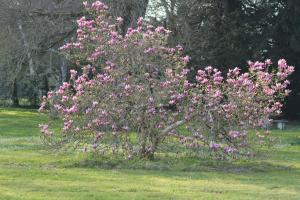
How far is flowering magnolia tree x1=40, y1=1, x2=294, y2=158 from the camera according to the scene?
14.8 m

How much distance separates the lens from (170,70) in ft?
49.5

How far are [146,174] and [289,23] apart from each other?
25692 mm

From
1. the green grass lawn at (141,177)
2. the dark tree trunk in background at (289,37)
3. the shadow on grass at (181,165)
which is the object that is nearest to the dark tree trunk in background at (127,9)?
the green grass lawn at (141,177)

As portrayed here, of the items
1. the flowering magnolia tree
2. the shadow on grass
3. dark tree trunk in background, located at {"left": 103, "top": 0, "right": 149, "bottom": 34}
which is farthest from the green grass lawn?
dark tree trunk in background, located at {"left": 103, "top": 0, "right": 149, "bottom": 34}

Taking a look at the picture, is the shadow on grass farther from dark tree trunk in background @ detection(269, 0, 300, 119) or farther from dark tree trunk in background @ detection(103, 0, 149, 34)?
dark tree trunk in background @ detection(269, 0, 300, 119)

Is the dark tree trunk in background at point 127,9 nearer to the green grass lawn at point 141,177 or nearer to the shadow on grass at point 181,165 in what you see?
the green grass lawn at point 141,177

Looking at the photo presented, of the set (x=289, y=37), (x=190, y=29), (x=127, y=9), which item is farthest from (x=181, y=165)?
(x=289, y=37)

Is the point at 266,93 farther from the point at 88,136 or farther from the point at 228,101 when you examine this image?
the point at 88,136

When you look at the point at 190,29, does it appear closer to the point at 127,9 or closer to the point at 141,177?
the point at 127,9

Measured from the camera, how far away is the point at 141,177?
12445 millimetres

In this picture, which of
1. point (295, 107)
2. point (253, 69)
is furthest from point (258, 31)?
point (253, 69)

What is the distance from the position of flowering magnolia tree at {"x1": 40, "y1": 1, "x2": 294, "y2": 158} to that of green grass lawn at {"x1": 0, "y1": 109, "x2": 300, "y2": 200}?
538 millimetres

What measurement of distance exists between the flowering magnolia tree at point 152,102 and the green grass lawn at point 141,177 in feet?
1.77

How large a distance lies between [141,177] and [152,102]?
2.70 m
